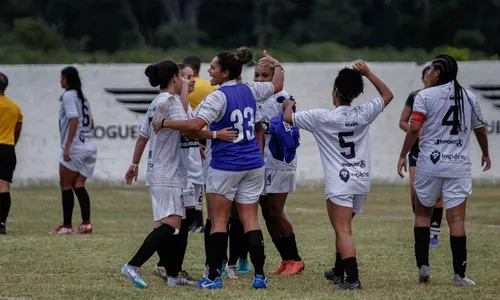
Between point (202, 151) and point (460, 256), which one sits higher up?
point (202, 151)

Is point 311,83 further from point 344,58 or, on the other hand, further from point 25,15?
point 25,15

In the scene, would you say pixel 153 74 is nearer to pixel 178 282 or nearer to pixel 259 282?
pixel 178 282

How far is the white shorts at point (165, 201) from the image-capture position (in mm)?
8773

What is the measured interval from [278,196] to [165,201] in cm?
145

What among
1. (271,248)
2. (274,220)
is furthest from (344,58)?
(274,220)

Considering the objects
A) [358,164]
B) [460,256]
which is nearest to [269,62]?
[358,164]

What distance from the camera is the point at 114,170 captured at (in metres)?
21.6

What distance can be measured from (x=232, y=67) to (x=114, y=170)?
1317 centimetres

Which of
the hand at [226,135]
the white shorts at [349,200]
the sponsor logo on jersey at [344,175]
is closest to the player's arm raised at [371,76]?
the sponsor logo on jersey at [344,175]

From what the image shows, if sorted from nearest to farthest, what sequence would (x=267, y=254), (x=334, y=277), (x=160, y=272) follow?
(x=334, y=277), (x=160, y=272), (x=267, y=254)

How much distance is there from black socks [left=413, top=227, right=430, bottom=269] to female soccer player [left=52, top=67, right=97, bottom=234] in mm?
5478

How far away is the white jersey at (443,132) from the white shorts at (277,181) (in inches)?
54.2

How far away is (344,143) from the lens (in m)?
8.68

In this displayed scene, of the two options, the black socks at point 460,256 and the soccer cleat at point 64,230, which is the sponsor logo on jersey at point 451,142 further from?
the soccer cleat at point 64,230
